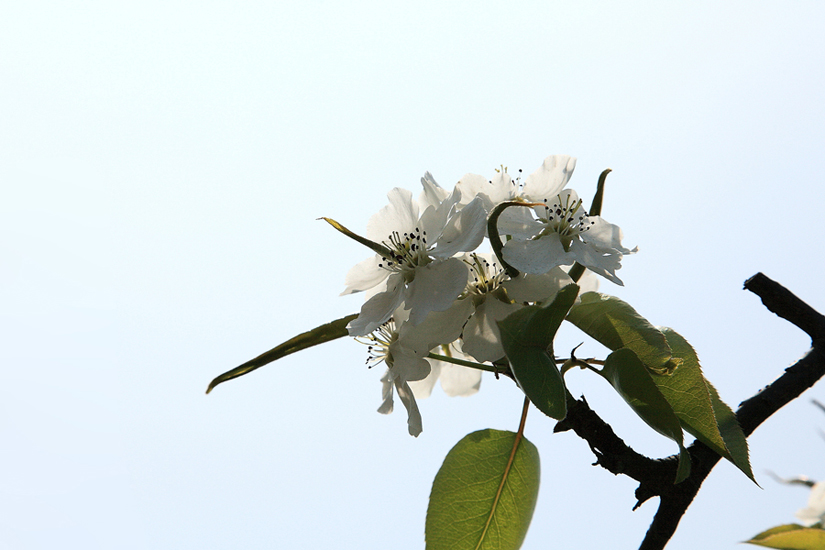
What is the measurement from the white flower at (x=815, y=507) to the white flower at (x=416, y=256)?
966 millimetres

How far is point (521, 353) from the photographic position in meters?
0.67

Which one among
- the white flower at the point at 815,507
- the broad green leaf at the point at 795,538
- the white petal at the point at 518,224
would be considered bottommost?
the broad green leaf at the point at 795,538

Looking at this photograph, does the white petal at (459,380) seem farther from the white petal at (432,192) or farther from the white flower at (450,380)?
the white petal at (432,192)

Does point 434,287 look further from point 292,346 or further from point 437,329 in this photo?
point 292,346

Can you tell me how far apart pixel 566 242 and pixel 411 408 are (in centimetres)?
31

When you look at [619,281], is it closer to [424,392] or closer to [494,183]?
[494,183]

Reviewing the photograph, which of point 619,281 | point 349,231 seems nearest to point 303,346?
point 349,231

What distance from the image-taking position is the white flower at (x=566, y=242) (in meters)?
0.74

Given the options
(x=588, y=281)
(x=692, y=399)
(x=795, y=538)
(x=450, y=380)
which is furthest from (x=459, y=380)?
(x=795, y=538)

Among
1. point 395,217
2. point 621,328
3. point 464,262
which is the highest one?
point 395,217

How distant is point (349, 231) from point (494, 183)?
0.25 meters

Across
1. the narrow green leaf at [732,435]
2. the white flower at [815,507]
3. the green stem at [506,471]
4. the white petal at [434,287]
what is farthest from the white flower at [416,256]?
the white flower at [815,507]

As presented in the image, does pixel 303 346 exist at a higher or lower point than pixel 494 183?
lower

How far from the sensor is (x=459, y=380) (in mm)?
1007
